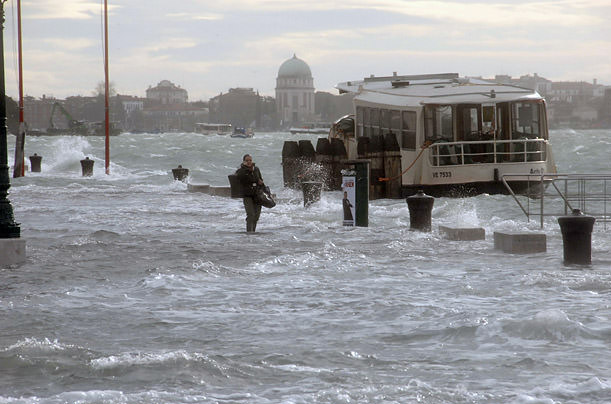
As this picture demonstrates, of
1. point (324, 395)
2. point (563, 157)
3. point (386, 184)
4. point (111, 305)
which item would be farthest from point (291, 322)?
point (563, 157)

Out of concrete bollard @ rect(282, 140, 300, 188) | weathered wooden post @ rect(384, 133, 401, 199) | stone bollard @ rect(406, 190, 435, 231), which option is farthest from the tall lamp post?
concrete bollard @ rect(282, 140, 300, 188)

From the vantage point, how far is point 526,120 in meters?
33.6

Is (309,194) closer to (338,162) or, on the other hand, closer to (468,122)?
(468,122)

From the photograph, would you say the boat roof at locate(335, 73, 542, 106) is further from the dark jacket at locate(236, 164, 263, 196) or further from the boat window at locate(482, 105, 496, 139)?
the dark jacket at locate(236, 164, 263, 196)

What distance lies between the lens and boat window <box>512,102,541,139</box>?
33.4 metres

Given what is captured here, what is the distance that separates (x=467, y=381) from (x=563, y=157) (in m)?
70.7

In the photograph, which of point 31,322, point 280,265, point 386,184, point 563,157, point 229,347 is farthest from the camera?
point 563,157

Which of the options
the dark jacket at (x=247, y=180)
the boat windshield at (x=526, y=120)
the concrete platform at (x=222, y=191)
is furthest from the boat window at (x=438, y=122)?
the dark jacket at (x=247, y=180)

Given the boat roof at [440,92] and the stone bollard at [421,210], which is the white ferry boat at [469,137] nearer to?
the boat roof at [440,92]

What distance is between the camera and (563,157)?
249ft

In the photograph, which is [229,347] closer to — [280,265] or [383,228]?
[280,265]

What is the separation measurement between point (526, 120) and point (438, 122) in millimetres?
2989

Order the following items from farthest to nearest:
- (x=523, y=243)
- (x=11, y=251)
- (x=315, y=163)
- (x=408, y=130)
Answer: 1. (x=315, y=163)
2. (x=408, y=130)
3. (x=523, y=243)
4. (x=11, y=251)

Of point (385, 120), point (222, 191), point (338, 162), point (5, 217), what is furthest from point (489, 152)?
point (5, 217)
